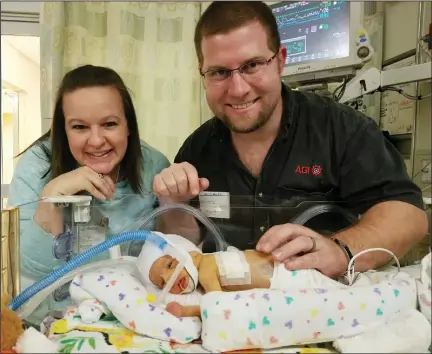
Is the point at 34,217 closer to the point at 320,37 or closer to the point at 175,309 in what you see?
the point at 175,309

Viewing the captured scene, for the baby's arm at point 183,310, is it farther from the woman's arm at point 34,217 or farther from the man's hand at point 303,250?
the woman's arm at point 34,217

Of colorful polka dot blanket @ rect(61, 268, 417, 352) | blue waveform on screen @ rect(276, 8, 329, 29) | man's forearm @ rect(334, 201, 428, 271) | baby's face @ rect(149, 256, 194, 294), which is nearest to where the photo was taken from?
colorful polka dot blanket @ rect(61, 268, 417, 352)

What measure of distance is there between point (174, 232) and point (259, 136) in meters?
0.42

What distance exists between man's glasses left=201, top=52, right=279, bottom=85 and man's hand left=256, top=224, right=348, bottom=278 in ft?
1.52

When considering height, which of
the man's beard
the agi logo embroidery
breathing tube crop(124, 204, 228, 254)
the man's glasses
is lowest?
breathing tube crop(124, 204, 228, 254)

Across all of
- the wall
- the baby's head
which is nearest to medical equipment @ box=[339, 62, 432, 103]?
the baby's head

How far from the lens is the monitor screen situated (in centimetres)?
129

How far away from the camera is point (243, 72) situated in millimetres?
1205

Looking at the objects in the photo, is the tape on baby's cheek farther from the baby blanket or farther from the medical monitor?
the medical monitor

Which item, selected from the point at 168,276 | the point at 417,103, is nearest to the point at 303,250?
the point at 168,276

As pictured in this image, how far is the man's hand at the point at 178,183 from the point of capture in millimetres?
1240

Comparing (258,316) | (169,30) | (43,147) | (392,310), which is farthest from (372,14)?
(43,147)

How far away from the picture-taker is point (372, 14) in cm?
132

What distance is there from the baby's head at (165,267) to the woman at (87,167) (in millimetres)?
162
